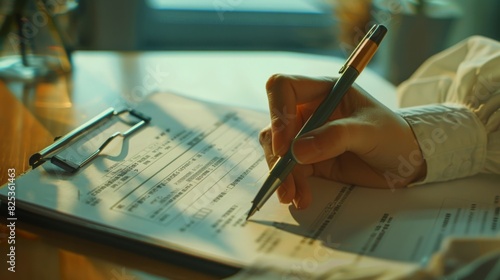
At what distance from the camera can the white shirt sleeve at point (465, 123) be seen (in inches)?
24.8

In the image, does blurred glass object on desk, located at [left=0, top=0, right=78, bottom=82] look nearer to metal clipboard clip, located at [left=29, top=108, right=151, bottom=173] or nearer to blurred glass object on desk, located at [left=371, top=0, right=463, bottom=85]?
metal clipboard clip, located at [left=29, top=108, right=151, bottom=173]

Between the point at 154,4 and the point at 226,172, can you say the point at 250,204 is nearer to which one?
the point at 226,172

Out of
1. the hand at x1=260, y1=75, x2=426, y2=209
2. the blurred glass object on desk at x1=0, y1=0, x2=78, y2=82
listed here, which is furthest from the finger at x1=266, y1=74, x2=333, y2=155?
the blurred glass object on desk at x1=0, y1=0, x2=78, y2=82

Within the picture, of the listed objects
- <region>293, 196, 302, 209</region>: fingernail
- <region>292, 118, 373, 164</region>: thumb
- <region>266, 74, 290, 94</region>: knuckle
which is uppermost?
<region>266, 74, 290, 94</region>: knuckle

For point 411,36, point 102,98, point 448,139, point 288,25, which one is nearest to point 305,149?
point 448,139

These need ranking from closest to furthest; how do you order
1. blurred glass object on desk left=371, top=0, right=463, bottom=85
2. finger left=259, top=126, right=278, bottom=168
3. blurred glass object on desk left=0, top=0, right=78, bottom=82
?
finger left=259, top=126, right=278, bottom=168 < blurred glass object on desk left=0, top=0, right=78, bottom=82 < blurred glass object on desk left=371, top=0, right=463, bottom=85

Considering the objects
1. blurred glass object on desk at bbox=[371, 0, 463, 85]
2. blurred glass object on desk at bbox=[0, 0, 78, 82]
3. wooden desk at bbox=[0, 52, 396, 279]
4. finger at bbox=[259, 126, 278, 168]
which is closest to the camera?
wooden desk at bbox=[0, 52, 396, 279]

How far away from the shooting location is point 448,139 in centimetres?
65

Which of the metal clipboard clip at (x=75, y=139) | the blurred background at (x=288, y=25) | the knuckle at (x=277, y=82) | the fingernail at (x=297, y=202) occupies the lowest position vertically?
the blurred background at (x=288, y=25)

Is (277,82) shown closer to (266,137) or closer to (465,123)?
(266,137)

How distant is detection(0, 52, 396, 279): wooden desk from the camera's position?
486 mm

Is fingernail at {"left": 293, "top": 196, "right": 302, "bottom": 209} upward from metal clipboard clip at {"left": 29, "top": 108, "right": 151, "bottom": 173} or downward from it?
upward

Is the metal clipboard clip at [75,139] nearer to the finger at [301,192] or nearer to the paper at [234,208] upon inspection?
the paper at [234,208]

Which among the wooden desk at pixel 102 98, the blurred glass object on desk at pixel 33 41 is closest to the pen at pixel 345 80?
the wooden desk at pixel 102 98
